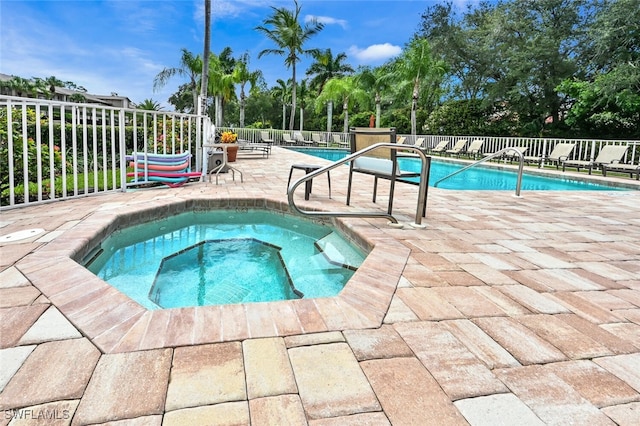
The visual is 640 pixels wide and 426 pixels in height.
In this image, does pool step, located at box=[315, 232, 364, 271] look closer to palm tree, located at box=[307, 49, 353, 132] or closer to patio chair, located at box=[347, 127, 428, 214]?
patio chair, located at box=[347, 127, 428, 214]

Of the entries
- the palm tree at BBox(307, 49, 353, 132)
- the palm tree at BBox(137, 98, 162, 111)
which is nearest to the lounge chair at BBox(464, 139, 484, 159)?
the palm tree at BBox(307, 49, 353, 132)

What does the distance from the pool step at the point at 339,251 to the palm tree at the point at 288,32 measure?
19701 millimetres

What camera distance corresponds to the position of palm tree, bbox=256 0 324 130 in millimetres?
21125

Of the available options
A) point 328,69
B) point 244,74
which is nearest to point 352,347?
point 244,74

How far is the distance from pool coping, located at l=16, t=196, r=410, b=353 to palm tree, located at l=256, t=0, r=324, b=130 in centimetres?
2094

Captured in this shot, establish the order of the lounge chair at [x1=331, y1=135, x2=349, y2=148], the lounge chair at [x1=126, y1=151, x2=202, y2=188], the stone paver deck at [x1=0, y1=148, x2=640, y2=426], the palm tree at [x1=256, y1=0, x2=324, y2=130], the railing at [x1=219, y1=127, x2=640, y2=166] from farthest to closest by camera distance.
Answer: the palm tree at [x1=256, y1=0, x2=324, y2=130] → the lounge chair at [x1=331, y1=135, x2=349, y2=148] → the railing at [x1=219, y1=127, x2=640, y2=166] → the lounge chair at [x1=126, y1=151, x2=202, y2=188] → the stone paver deck at [x1=0, y1=148, x2=640, y2=426]

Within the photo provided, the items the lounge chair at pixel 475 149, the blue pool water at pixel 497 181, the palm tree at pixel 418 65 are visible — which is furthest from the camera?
the palm tree at pixel 418 65

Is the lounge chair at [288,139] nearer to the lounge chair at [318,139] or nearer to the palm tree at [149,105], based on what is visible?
the lounge chair at [318,139]

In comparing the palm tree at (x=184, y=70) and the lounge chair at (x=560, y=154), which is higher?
the palm tree at (x=184, y=70)

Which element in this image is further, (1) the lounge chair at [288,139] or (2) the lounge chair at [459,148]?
(1) the lounge chair at [288,139]

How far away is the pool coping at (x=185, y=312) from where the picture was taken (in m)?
1.41

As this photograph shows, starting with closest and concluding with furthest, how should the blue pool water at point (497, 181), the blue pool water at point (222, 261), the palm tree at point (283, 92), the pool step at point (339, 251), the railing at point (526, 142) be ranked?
the blue pool water at point (222, 261) < the pool step at point (339, 251) < the blue pool water at point (497, 181) < the railing at point (526, 142) < the palm tree at point (283, 92)

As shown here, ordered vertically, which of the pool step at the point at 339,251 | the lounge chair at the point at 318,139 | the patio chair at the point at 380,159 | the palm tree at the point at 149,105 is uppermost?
the palm tree at the point at 149,105

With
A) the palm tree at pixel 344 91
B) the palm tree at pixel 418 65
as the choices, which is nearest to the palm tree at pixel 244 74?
the palm tree at pixel 344 91
